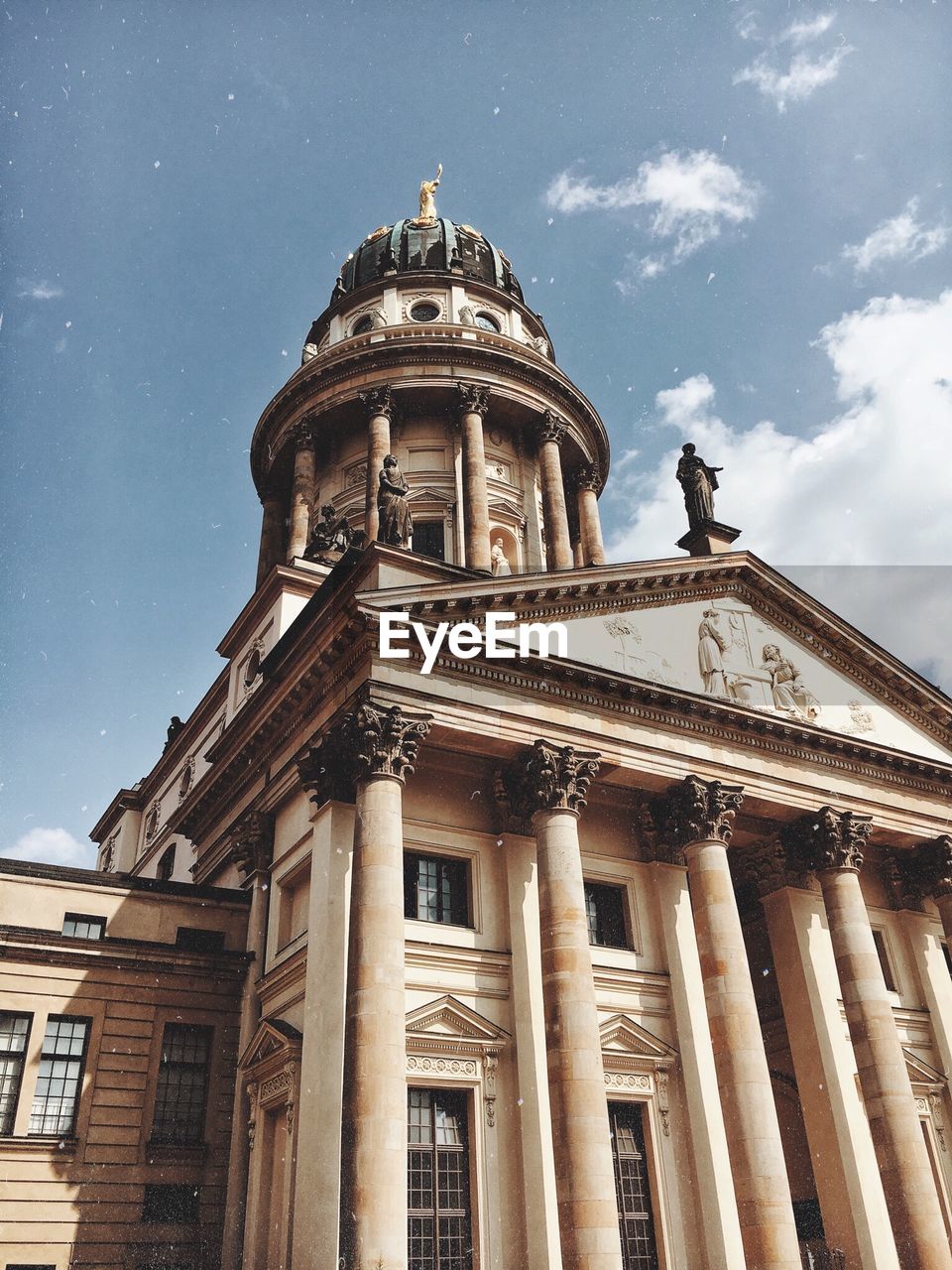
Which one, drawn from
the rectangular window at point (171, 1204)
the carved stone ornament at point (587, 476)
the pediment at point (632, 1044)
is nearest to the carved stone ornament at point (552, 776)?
the pediment at point (632, 1044)

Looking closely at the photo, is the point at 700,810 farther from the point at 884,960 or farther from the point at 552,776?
the point at 884,960

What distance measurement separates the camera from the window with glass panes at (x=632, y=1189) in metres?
19.8

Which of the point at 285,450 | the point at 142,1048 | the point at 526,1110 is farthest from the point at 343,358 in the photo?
the point at 526,1110

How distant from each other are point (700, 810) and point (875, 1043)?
6.07 meters

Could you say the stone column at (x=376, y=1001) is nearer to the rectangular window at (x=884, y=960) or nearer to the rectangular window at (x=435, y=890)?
the rectangular window at (x=435, y=890)

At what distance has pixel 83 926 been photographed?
23.5 m

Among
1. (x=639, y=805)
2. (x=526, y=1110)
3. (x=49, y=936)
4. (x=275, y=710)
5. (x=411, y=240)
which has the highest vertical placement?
(x=411, y=240)

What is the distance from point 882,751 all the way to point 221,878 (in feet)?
55.5

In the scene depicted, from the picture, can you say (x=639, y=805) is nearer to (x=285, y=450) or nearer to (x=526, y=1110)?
(x=526, y=1110)

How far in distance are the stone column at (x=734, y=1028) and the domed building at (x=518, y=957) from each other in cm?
7

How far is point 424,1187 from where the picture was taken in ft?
60.6

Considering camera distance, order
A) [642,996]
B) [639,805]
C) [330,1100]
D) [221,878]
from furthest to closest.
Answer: [221,878]
[639,805]
[642,996]
[330,1100]

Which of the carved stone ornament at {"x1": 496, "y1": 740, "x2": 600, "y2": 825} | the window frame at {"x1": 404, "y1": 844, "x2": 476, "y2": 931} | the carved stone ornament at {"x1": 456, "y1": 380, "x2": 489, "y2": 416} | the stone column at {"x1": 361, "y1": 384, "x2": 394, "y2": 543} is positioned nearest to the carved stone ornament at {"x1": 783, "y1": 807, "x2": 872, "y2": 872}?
the carved stone ornament at {"x1": 496, "y1": 740, "x2": 600, "y2": 825}

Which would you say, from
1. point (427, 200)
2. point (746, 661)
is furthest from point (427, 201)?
point (746, 661)
